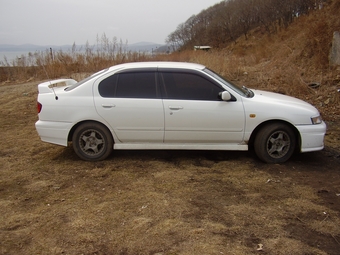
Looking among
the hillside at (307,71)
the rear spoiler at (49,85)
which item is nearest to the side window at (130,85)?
the rear spoiler at (49,85)

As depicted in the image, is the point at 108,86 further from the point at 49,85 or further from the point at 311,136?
the point at 311,136

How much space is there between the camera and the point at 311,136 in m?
5.21

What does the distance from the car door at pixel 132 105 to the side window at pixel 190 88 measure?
0.22m

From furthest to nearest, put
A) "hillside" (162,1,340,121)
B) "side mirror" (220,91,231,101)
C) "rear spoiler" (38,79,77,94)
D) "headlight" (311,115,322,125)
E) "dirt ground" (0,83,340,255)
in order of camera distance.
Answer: "hillside" (162,1,340,121) → "rear spoiler" (38,79,77,94) → "headlight" (311,115,322,125) → "side mirror" (220,91,231,101) → "dirt ground" (0,83,340,255)

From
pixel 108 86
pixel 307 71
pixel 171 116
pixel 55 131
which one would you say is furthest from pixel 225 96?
pixel 307 71

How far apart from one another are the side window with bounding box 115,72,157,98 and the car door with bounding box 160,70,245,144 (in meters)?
0.18

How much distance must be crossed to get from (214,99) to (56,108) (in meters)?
2.49

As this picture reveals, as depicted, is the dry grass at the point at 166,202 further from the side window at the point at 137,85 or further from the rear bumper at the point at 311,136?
the side window at the point at 137,85

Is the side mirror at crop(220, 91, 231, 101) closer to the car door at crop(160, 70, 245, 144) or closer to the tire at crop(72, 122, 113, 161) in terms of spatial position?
the car door at crop(160, 70, 245, 144)

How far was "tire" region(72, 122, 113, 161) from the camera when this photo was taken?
5.39 m

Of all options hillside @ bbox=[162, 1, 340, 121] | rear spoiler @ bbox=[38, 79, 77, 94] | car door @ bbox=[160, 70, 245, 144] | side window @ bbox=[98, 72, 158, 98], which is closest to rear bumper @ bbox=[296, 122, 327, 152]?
car door @ bbox=[160, 70, 245, 144]

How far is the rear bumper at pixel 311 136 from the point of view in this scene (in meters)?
5.19

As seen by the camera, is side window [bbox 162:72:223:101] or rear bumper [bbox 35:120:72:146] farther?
rear bumper [bbox 35:120:72:146]

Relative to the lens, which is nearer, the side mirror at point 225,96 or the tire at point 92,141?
the side mirror at point 225,96
